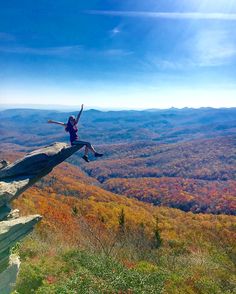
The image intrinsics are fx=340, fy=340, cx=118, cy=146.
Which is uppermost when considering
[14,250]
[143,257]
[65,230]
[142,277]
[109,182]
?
[14,250]

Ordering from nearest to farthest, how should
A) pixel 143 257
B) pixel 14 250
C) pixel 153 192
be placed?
pixel 14 250 → pixel 143 257 → pixel 153 192

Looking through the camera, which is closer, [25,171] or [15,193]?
[15,193]

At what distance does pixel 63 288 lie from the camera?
1773 cm

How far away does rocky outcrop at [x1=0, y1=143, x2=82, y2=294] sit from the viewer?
43.0ft

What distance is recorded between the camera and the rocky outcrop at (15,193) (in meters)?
13.1

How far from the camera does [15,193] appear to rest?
536 inches

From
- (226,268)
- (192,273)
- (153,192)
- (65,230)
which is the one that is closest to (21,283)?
(192,273)

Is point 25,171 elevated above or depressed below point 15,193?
above

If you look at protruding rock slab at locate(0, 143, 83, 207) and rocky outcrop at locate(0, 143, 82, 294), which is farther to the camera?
protruding rock slab at locate(0, 143, 83, 207)

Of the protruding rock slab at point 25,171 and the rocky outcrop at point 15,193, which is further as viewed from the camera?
the protruding rock slab at point 25,171

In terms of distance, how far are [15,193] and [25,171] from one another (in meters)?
1.29

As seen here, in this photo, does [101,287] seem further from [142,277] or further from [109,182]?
[109,182]

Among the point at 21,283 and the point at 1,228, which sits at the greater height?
the point at 1,228

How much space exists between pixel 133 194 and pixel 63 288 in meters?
137
